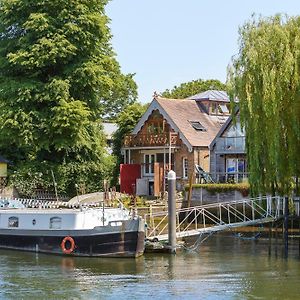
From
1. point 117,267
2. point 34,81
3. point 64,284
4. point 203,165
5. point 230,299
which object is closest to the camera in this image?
point 230,299

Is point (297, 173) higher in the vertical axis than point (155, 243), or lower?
higher

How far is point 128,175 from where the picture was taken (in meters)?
60.5

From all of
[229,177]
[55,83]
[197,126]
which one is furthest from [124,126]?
[55,83]

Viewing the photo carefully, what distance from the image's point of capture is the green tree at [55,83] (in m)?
53.0

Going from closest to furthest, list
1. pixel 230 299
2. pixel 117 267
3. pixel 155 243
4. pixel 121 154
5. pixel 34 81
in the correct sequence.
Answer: pixel 230 299, pixel 117 267, pixel 155 243, pixel 34 81, pixel 121 154

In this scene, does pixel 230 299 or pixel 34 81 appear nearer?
pixel 230 299

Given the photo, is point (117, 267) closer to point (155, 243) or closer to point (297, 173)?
point (155, 243)

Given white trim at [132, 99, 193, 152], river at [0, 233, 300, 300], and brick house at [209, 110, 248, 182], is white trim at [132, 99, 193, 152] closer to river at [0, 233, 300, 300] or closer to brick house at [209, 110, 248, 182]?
brick house at [209, 110, 248, 182]

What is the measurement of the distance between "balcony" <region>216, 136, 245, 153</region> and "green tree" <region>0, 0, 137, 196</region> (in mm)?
8773

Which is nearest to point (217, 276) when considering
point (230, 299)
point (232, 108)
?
point (230, 299)

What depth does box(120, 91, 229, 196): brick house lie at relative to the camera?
58938 millimetres

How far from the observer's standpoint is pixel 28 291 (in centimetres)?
2611

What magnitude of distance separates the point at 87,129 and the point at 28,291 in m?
31.1

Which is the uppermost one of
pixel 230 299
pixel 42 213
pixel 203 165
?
pixel 203 165
